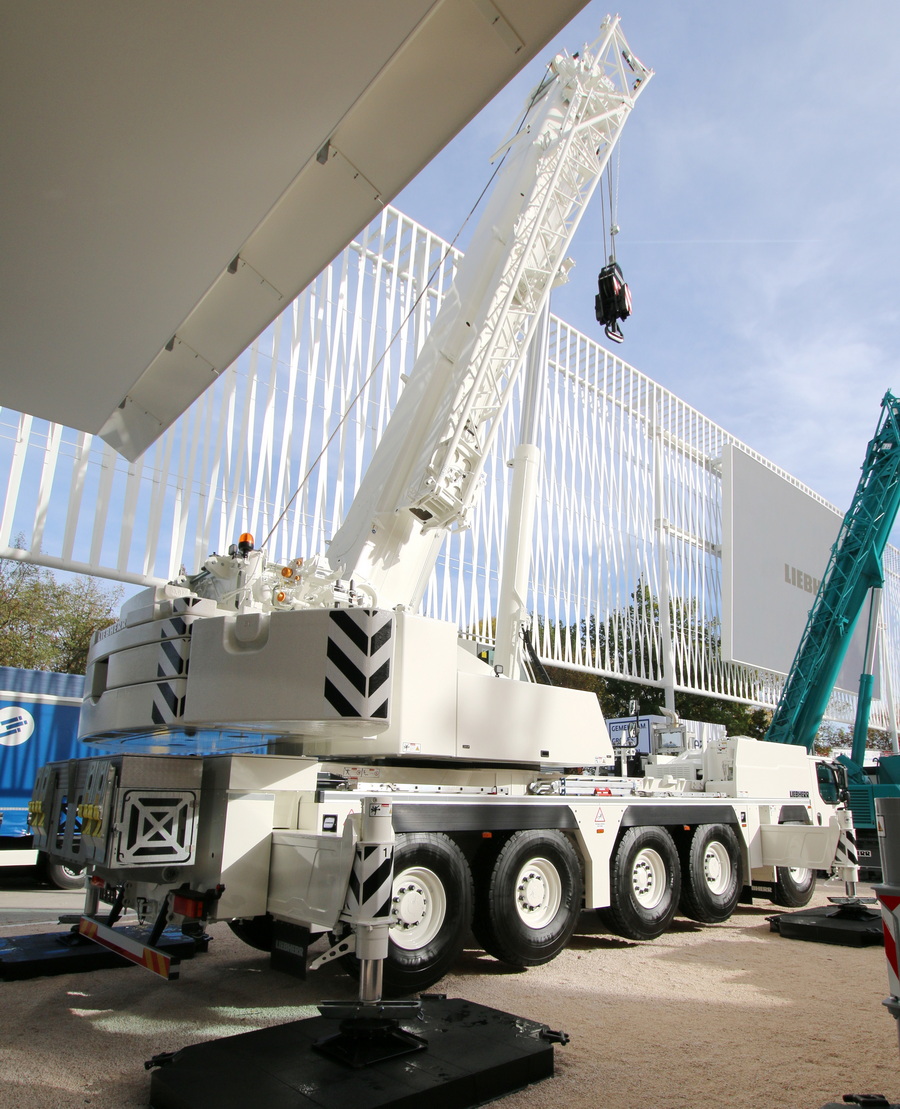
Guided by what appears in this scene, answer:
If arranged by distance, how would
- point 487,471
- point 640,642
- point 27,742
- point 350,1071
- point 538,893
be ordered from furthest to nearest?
point 640,642 → point 487,471 → point 27,742 → point 538,893 → point 350,1071

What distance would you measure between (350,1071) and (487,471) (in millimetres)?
17074

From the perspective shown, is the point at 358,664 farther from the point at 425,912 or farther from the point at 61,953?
the point at 61,953

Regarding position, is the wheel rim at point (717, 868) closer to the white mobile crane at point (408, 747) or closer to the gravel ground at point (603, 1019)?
the white mobile crane at point (408, 747)

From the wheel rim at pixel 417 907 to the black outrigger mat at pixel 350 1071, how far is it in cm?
109

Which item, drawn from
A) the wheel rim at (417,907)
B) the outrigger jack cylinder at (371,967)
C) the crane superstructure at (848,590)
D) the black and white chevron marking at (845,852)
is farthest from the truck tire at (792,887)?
the crane superstructure at (848,590)

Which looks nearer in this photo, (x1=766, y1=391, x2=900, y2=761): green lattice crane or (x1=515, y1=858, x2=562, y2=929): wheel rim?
(x1=515, y1=858, x2=562, y2=929): wheel rim

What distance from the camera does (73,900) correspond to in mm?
10055

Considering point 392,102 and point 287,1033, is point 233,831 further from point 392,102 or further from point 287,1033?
point 392,102

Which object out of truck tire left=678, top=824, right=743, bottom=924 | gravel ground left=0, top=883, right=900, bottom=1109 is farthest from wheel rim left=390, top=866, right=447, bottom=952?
truck tire left=678, top=824, right=743, bottom=924

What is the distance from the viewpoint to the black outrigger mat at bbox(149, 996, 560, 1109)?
340 centimetres

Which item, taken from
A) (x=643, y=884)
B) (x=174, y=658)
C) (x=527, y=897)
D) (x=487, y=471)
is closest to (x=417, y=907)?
(x=527, y=897)

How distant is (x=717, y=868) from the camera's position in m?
9.16

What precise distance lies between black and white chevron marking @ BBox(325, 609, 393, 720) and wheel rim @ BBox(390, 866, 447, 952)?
1.85 m

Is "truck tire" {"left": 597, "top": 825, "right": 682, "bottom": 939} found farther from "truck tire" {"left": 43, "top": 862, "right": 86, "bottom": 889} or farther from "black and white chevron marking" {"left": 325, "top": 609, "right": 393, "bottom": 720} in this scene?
"truck tire" {"left": 43, "top": 862, "right": 86, "bottom": 889}
